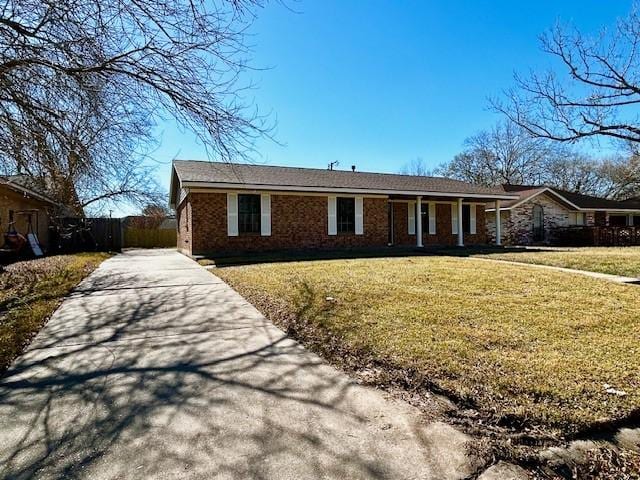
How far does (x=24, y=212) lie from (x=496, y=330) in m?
17.3

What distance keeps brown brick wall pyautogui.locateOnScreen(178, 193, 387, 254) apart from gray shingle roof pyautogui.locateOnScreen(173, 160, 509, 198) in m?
0.61

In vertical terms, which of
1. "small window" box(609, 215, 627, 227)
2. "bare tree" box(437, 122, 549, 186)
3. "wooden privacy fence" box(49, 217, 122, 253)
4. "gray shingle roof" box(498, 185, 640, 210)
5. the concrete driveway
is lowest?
the concrete driveway

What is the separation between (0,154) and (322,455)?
24.7 feet

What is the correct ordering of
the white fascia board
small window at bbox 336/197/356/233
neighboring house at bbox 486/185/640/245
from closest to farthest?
the white fascia board → small window at bbox 336/197/356/233 → neighboring house at bbox 486/185/640/245

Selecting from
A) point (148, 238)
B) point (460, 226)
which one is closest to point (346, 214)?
point (460, 226)

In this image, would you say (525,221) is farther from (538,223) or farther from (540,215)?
(540,215)

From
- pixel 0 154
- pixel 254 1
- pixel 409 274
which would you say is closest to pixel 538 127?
pixel 409 274

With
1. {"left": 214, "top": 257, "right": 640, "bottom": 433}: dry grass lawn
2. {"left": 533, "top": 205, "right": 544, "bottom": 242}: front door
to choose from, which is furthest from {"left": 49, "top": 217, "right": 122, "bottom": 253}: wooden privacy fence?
{"left": 533, "top": 205, "right": 544, "bottom": 242}: front door

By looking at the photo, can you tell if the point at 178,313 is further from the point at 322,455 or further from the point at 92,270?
the point at 92,270

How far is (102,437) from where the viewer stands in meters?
2.13

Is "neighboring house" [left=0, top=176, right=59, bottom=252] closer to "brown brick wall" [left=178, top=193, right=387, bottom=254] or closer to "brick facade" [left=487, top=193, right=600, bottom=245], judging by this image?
"brown brick wall" [left=178, top=193, right=387, bottom=254]

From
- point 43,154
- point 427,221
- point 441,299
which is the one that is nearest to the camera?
point 441,299

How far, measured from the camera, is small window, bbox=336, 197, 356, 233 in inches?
610

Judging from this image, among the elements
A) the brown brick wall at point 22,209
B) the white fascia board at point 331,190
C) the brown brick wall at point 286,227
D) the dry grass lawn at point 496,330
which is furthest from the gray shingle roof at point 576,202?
the brown brick wall at point 22,209
